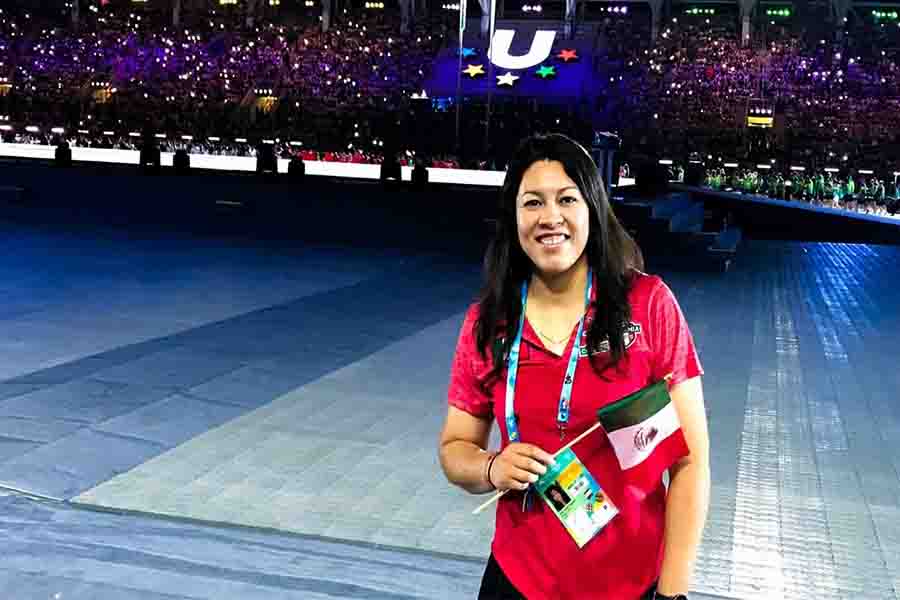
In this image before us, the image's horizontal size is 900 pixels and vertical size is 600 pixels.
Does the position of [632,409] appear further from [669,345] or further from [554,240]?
[554,240]

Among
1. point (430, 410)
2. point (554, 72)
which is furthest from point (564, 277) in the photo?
point (554, 72)

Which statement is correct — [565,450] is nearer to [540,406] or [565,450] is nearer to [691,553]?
Answer: [540,406]

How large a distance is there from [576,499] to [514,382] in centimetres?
26

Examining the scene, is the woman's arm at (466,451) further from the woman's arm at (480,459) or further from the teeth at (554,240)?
the teeth at (554,240)

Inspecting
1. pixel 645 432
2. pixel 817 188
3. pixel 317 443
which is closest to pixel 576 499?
pixel 645 432

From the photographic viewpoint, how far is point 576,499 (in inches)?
90.0

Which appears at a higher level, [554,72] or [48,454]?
[554,72]

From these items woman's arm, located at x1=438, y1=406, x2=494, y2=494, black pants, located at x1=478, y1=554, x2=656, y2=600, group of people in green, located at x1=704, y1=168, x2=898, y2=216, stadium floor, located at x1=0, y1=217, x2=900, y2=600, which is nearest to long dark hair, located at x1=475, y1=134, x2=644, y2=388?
woman's arm, located at x1=438, y1=406, x2=494, y2=494

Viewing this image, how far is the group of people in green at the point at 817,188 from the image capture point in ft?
81.3

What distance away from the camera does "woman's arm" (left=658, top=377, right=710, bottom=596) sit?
2.39m

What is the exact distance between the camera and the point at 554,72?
1564 inches

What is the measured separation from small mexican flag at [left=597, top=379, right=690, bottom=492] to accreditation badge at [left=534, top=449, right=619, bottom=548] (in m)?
0.07

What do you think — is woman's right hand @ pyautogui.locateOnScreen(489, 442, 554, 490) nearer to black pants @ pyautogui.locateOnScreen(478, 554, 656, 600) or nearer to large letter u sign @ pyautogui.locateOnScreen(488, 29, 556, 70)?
black pants @ pyautogui.locateOnScreen(478, 554, 656, 600)

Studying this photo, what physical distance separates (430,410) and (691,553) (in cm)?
558
